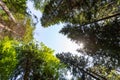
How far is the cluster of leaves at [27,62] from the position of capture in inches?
555

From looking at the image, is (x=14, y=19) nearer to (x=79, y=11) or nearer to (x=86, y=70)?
(x=79, y=11)

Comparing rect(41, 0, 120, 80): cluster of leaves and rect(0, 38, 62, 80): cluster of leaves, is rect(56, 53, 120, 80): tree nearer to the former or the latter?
rect(41, 0, 120, 80): cluster of leaves

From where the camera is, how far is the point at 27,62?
14.6 meters

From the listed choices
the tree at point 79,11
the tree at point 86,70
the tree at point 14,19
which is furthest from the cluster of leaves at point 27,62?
the tree at point 86,70

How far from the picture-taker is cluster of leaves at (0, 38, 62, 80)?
14.1 meters

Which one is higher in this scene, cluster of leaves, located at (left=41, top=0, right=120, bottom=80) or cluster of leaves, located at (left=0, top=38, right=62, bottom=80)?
cluster of leaves, located at (left=41, top=0, right=120, bottom=80)

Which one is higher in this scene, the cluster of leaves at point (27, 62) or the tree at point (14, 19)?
the tree at point (14, 19)

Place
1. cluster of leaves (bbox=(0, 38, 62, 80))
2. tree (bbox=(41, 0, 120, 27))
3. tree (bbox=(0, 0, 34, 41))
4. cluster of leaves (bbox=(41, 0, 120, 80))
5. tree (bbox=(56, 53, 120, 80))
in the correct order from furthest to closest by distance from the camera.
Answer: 1. tree (bbox=(56, 53, 120, 80))
2. cluster of leaves (bbox=(41, 0, 120, 80))
3. tree (bbox=(41, 0, 120, 27))
4. cluster of leaves (bbox=(0, 38, 62, 80))
5. tree (bbox=(0, 0, 34, 41))

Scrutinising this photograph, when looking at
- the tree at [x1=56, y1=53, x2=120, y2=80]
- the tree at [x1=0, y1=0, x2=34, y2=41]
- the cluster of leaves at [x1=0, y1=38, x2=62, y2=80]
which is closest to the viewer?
the tree at [x1=0, y1=0, x2=34, y2=41]

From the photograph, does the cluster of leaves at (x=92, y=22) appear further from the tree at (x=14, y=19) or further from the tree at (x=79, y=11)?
the tree at (x=14, y=19)

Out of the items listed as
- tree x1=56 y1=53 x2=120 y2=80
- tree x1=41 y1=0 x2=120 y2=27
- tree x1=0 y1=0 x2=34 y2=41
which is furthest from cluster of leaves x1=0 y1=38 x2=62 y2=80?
tree x1=56 y1=53 x2=120 y2=80

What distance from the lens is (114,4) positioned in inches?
662

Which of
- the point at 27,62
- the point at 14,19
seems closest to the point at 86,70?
the point at 27,62

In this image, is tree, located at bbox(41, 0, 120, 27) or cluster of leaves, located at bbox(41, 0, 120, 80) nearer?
tree, located at bbox(41, 0, 120, 27)
